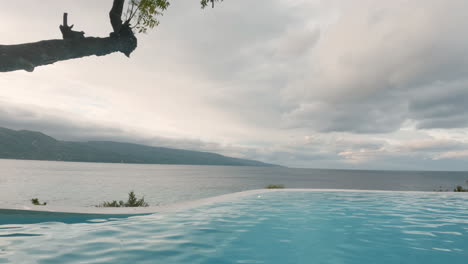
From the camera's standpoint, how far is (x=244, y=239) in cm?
580

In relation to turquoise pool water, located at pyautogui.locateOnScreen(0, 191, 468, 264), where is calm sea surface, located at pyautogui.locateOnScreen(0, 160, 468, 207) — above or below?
below

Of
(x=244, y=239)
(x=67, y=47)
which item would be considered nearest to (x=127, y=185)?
(x=67, y=47)

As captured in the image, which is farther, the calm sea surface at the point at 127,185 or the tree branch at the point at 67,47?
the calm sea surface at the point at 127,185

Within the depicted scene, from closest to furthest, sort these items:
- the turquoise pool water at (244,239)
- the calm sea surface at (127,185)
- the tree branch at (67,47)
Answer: the turquoise pool water at (244,239)
the tree branch at (67,47)
the calm sea surface at (127,185)

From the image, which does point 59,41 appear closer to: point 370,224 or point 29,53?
point 29,53

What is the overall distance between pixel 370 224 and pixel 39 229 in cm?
923

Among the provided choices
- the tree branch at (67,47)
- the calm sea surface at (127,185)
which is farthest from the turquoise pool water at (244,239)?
the calm sea surface at (127,185)

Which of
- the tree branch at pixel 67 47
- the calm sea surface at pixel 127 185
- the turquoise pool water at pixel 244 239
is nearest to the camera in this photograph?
the turquoise pool water at pixel 244 239

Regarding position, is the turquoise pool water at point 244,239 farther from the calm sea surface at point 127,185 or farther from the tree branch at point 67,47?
the calm sea surface at point 127,185

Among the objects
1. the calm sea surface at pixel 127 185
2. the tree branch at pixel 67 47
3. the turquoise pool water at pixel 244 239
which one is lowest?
the calm sea surface at pixel 127 185

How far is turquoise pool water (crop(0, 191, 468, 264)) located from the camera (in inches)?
183

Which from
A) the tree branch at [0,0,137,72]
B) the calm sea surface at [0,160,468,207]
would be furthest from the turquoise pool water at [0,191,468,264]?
the calm sea surface at [0,160,468,207]

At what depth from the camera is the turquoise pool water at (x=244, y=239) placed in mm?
4648

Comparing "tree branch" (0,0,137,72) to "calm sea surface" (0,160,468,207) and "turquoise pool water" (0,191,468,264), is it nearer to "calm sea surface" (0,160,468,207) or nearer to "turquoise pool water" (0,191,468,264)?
"turquoise pool water" (0,191,468,264)
